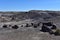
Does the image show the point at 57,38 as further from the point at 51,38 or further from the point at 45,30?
the point at 45,30

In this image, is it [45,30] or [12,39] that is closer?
[12,39]

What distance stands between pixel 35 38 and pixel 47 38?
259 cm

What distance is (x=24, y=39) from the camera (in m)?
38.0

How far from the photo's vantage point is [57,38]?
38906mm

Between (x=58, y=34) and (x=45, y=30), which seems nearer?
(x=58, y=34)

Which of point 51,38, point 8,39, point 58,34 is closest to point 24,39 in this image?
point 8,39

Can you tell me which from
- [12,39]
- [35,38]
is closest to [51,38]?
[35,38]

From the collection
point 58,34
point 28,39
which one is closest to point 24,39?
point 28,39

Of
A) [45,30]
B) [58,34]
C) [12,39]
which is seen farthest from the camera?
[45,30]

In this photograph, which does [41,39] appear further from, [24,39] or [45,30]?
[45,30]

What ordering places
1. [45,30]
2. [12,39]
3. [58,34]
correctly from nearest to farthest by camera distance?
[12,39]
[58,34]
[45,30]

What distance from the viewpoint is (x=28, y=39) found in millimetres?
37969

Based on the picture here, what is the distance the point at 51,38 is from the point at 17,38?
7.27m

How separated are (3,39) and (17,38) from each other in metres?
3.02
